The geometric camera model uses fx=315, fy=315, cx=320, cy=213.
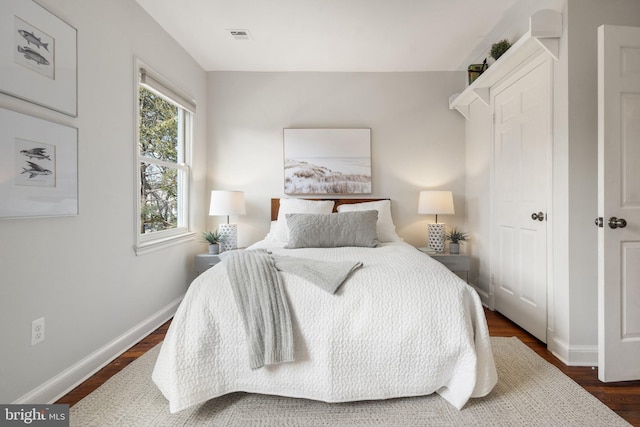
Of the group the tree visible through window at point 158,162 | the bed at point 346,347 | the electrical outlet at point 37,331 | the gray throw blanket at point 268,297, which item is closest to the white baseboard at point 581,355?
the bed at point 346,347

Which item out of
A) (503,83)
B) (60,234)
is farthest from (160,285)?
(503,83)

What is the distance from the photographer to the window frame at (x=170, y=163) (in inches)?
95.0

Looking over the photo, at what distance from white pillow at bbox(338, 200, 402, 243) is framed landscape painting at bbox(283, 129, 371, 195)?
33 cm

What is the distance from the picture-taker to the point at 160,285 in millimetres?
2764

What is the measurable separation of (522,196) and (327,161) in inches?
76.9

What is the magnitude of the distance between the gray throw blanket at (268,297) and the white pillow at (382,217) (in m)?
1.31

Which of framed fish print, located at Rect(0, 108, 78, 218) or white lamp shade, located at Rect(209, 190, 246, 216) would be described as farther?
white lamp shade, located at Rect(209, 190, 246, 216)

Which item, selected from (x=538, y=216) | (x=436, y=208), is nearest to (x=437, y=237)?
(x=436, y=208)

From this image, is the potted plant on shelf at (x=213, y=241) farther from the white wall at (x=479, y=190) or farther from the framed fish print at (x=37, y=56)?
the white wall at (x=479, y=190)

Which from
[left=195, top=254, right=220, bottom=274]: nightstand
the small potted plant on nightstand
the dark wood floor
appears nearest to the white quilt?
the dark wood floor

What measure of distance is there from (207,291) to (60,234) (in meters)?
0.90

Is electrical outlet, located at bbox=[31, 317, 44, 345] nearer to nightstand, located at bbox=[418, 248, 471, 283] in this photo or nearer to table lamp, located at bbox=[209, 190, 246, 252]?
table lamp, located at bbox=[209, 190, 246, 252]

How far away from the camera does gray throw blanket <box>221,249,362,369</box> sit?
150 centimetres

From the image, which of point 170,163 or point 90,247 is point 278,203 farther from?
point 90,247
